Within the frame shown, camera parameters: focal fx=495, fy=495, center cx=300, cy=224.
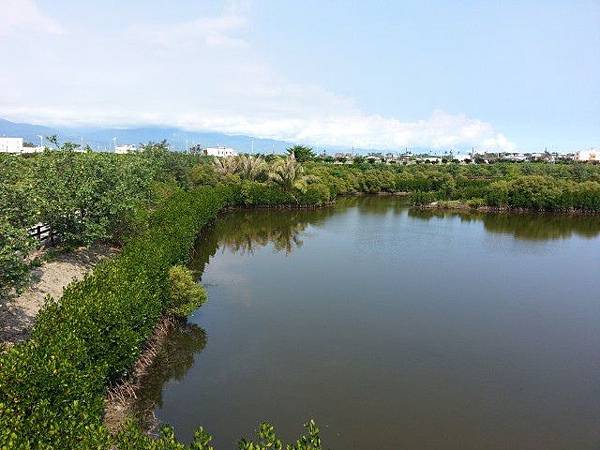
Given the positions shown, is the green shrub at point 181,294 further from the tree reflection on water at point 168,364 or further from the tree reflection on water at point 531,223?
the tree reflection on water at point 531,223

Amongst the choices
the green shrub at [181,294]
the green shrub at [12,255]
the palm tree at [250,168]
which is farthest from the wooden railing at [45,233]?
the palm tree at [250,168]

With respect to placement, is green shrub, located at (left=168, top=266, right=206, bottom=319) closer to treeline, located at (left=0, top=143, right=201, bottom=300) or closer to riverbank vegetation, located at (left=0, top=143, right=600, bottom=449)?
riverbank vegetation, located at (left=0, top=143, right=600, bottom=449)

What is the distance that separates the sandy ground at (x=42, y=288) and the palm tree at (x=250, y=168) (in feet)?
128

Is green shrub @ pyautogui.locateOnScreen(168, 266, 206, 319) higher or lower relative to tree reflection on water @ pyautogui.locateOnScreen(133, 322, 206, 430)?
higher

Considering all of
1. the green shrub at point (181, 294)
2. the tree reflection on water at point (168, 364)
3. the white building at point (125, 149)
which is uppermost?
the white building at point (125, 149)

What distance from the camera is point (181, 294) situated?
19.1 meters

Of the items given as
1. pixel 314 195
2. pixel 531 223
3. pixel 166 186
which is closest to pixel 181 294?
pixel 166 186

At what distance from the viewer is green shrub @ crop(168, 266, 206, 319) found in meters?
18.9

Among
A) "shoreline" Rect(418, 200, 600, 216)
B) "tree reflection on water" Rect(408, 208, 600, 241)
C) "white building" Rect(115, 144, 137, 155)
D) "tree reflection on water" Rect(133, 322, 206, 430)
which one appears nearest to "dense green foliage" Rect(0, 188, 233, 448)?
"tree reflection on water" Rect(133, 322, 206, 430)

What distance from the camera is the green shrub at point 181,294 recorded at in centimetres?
1894

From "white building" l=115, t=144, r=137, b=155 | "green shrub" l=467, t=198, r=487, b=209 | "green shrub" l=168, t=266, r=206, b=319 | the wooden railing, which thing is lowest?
"green shrub" l=168, t=266, r=206, b=319

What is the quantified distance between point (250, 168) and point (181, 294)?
145 feet

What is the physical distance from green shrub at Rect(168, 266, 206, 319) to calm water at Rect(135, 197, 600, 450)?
3.00 ft

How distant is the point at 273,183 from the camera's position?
Answer: 196ft
